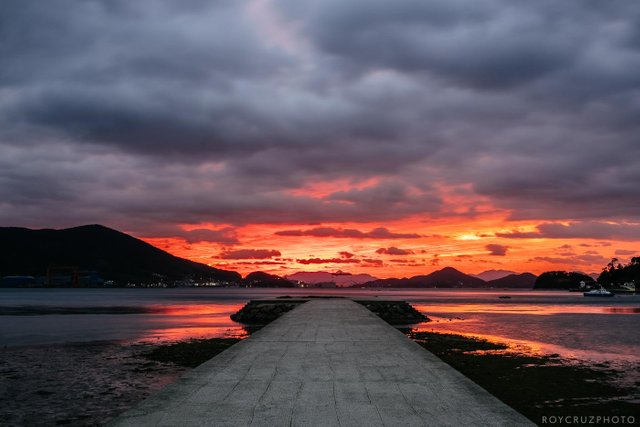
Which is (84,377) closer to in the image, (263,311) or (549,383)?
(549,383)

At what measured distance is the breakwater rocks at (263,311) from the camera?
143ft

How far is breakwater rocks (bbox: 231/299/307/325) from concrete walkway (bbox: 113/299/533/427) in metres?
29.7

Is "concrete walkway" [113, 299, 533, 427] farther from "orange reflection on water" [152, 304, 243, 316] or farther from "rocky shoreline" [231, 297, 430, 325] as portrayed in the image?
"orange reflection on water" [152, 304, 243, 316]

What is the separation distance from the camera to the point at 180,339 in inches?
1191

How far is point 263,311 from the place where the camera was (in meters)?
44.4

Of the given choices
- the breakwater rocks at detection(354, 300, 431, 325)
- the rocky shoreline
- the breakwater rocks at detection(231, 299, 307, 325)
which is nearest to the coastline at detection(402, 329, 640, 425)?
the rocky shoreline

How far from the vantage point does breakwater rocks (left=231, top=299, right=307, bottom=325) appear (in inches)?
1721

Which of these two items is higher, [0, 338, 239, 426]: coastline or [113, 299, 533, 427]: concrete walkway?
[113, 299, 533, 427]: concrete walkway

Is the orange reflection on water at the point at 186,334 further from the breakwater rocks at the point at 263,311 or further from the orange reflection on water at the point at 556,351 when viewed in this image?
the orange reflection on water at the point at 556,351

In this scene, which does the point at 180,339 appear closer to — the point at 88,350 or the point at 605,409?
the point at 88,350

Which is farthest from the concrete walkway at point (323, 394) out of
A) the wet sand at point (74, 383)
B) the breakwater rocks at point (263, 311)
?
the breakwater rocks at point (263, 311)

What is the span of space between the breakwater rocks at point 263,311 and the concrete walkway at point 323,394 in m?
29.7

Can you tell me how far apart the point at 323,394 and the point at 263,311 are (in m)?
36.2

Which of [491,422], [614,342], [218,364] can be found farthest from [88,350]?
[614,342]
